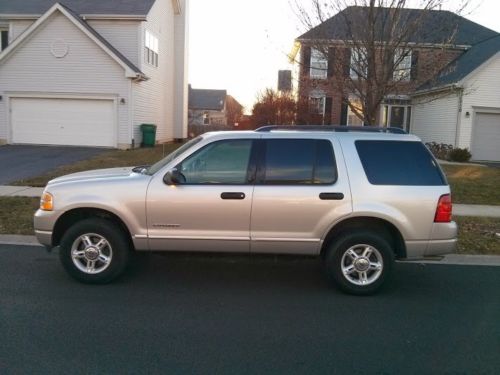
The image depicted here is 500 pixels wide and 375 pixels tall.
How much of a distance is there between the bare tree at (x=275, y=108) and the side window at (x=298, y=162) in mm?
24173

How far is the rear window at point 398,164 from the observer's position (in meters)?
5.47

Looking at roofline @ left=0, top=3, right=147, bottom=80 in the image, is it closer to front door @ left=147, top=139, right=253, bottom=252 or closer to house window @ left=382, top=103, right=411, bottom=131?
house window @ left=382, top=103, right=411, bottom=131

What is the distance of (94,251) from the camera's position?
18.3 ft

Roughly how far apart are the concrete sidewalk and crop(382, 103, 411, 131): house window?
1853cm

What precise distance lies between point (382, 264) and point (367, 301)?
1.42ft

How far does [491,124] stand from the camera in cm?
2336

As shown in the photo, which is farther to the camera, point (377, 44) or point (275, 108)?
point (275, 108)

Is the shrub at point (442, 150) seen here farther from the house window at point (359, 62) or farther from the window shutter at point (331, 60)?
the house window at point (359, 62)

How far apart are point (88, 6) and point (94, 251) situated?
869 inches

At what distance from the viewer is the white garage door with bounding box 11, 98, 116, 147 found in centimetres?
2228

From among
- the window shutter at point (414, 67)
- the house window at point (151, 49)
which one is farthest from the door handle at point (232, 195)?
the house window at point (151, 49)

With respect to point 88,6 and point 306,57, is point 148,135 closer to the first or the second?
point 88,6

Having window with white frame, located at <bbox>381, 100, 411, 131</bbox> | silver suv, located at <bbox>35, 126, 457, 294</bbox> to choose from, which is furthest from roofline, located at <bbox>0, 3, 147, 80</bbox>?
silver suv, located at <bbox>35, 126, 457, 294</bbox>

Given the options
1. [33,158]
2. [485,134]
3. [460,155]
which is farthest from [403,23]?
[485,134]
